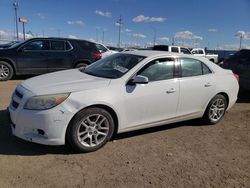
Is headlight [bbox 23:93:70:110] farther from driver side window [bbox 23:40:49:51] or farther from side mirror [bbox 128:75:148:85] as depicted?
driver side window [bbox 23:40:49:51]

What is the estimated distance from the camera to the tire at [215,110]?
18.9ft

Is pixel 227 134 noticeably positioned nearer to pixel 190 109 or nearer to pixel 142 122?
pixel 190 109

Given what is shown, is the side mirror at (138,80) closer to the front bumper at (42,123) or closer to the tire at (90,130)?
the tire at (90,130)

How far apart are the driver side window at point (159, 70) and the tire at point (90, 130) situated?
0.99m

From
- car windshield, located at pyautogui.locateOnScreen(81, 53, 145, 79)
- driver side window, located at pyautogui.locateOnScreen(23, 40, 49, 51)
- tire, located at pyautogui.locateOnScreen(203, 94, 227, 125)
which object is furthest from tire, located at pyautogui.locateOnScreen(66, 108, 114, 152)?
driver side window, located at pyautogui.locateOnScreen(23, 40, 49, 51)

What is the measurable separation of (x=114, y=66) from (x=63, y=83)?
109 cm

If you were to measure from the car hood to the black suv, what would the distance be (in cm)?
626

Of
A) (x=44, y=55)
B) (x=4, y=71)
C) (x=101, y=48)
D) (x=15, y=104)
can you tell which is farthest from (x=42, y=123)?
(x=101, y=48)

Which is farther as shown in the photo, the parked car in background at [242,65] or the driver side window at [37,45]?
the driver side window at [37,45]

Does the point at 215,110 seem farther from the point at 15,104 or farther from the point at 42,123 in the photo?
the point at 15,104

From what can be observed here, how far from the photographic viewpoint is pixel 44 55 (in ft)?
36.1

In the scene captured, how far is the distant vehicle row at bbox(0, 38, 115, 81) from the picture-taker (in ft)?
34.6

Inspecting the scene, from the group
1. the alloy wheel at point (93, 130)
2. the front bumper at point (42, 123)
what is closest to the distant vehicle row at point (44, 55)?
the front bumper at point (42, 123)

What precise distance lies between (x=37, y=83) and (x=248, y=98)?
22.2 feet
